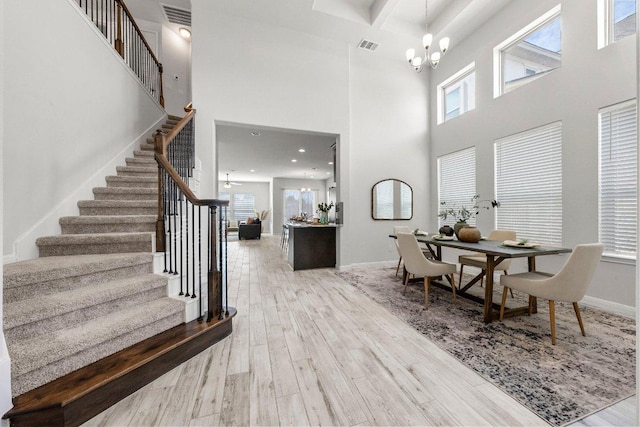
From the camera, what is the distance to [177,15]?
550 cm

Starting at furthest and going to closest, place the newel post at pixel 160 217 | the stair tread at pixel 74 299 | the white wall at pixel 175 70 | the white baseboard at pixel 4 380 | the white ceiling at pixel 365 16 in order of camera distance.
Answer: the white wall at pixel 175 70 → the white ceiling at pixel 365 16 → the newel post at pixel 160 217 → the stair tread at pixel 74 299 → the white baseboard at pixel 4 380

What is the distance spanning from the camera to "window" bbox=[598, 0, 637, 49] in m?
2.71

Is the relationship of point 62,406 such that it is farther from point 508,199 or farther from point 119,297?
point 508,199

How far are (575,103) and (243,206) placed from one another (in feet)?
41.3

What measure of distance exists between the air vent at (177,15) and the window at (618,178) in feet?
25.6

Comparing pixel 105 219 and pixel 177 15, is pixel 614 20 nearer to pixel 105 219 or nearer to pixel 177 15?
pixel 105 219

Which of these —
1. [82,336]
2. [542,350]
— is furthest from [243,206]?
[542,350]

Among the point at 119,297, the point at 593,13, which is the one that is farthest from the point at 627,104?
the point at 119,297

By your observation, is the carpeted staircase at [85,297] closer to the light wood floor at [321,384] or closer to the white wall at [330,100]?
the light wood floor at [321,384]

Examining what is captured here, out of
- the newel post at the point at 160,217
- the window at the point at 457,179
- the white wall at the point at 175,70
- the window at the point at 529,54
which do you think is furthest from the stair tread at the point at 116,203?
the window at the point at 529,54

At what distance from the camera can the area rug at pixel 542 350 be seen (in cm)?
150

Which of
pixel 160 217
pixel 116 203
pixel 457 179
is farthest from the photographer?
pixel 457 179

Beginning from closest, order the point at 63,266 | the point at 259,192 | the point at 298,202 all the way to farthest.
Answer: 1. the point at 63,266
2. the point at 298,202
3. the point at 259,192

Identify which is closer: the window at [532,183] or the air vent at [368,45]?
the window at [532,183]
